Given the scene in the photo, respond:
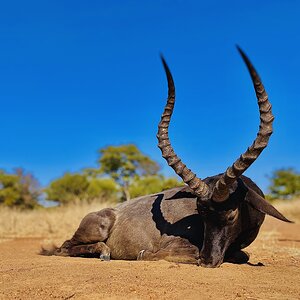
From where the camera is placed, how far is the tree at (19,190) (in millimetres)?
42000

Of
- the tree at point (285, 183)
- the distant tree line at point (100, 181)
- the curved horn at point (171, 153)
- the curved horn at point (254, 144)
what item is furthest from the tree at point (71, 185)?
the curved horn at point (254, 144)

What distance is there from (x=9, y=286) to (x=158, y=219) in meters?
3.50

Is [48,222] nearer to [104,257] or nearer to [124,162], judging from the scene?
[104,257]

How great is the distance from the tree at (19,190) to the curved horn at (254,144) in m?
37.2

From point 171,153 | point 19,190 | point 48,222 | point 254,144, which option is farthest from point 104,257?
point 19,190

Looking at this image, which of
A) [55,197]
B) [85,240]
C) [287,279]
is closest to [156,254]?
[85,240]

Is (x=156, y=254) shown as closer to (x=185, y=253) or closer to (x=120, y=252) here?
(x=185, y=253)

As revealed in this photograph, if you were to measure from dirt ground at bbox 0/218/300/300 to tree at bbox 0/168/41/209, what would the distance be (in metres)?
36.6

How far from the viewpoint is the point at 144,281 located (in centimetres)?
510

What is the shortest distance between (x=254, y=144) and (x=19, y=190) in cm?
3945

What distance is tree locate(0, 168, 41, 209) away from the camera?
4200cm

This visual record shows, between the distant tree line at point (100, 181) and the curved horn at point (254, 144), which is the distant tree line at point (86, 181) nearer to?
the distant tree line at point (100, 181)

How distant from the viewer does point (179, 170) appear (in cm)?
691

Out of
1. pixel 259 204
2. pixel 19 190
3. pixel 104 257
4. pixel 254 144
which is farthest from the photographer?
pixel 19 190
